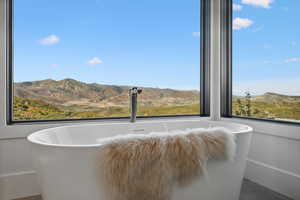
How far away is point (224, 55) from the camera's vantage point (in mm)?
2760

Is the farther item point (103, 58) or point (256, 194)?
point (103, 58)

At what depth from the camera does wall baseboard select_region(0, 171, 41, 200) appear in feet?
6.36

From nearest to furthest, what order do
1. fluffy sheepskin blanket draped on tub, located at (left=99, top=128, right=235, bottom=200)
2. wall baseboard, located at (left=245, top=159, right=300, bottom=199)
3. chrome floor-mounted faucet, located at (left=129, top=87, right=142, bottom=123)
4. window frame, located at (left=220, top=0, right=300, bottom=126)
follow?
fluffy sheepskin blanket draped on tub, located at (left=99, top=128, right=235, bottom=200) < wall baseboard, located at (left=245, top=159, right=300, bottom=199) < chrome floor-mounted faucet, located at (left=129, top=87, right=142, bottom=123) < window frame, located at (left=220, top=0, right=300, bottom=126)

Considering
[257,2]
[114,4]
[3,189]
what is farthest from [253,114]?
[3,189]

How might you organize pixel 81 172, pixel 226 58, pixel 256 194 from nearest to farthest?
pixel 81 172 < pixel 256 194 < pixel 226 58

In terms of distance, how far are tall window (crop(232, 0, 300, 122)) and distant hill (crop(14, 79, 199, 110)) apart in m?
0.72

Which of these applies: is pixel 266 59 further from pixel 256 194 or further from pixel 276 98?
pixel 256 194

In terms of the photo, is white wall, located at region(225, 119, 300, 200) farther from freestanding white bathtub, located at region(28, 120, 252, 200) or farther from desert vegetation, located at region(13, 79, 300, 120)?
freestanding white bathtub, located at region(28, 120, 252, 200)

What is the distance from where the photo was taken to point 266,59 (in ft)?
7.62

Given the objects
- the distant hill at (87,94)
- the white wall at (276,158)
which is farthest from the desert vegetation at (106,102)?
the white wall at (276,158)

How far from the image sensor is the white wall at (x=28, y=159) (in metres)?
1.91

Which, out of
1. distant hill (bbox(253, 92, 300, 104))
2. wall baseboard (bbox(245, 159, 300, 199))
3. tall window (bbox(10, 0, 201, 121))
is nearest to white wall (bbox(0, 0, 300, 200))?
wall baseboard (bbox(245, 159, 300, 199))

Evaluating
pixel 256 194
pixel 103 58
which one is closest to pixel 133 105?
pixel 103 58

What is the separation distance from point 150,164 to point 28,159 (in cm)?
134
